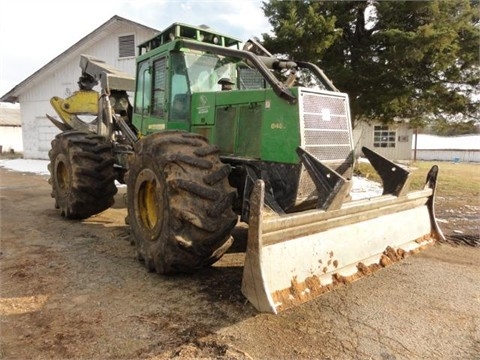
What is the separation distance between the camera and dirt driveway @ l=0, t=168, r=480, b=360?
2863mm

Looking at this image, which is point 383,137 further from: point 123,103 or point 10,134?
point 10,134

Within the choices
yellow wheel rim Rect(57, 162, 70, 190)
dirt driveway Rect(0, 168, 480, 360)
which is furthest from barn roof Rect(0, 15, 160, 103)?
dirt driveway Rect(0, 168, 480, 360)

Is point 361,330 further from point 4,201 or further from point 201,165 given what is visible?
point 4,201

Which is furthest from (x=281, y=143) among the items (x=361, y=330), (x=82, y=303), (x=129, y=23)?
(x=129, y=23)

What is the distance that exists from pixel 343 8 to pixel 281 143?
435 inches

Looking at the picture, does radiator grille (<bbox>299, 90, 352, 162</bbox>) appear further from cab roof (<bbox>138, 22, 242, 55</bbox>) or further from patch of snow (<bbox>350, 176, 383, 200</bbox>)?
patch of snow (<bbox>350, 176, 383, 200</bbox>)

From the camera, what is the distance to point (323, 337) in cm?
305

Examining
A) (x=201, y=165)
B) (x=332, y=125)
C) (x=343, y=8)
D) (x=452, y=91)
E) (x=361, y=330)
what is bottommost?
(x=361, y=330)

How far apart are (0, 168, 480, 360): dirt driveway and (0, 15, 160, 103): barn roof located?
1308cm

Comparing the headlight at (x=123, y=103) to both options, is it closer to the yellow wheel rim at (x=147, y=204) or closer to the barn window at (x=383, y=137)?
the yellow wheel rim at (x=147, y=204)

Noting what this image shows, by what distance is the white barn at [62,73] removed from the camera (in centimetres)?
1661

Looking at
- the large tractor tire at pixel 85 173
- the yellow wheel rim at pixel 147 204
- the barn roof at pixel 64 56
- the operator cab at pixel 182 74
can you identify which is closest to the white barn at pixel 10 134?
the barn roof at pixel 64 56

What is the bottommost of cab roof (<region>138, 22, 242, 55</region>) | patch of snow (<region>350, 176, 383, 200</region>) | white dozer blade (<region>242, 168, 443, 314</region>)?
patch of snow (<region>350, 176, 383, 200</region>)

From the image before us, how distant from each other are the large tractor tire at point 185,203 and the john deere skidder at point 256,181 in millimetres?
11
